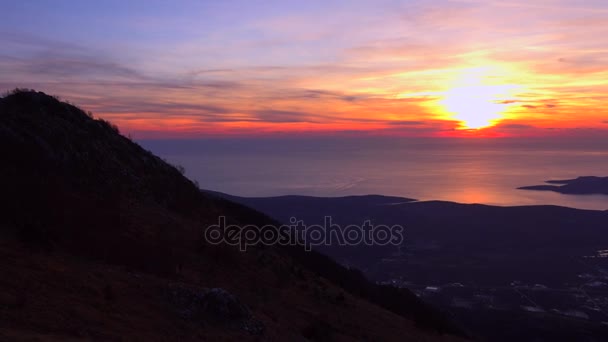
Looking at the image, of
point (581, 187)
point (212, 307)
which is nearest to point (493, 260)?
point (212, 307)

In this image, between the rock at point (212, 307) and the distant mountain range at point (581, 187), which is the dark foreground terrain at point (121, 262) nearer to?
the rock at point (212, 307)

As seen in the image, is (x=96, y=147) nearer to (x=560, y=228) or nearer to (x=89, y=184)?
(x=89, y=184)

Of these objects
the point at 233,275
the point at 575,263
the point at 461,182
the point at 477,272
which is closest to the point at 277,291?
the point at 233,275

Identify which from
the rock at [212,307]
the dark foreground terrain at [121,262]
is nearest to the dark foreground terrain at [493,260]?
the dark foreground terrain at [121,262]

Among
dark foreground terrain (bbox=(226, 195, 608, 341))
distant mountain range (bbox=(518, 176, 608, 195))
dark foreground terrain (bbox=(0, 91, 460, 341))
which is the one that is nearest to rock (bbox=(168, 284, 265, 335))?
dark foreground terrain (bbox=(0, 91, 460, 341))

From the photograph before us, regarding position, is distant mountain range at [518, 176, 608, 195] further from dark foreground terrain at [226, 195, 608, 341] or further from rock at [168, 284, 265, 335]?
rock at [168, 284, 265, 335]
